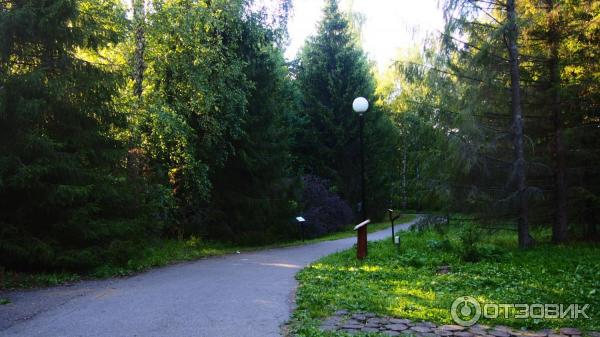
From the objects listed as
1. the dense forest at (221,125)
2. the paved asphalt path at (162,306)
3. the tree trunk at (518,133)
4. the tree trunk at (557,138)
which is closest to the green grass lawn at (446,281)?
the paved asphalt path at (162,306)

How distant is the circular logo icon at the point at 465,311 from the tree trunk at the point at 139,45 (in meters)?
9.82

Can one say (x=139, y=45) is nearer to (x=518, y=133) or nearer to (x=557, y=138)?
(x=518, y=133)

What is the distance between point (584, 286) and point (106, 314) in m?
6.86

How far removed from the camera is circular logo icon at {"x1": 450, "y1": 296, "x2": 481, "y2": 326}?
549cm

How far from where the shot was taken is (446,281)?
25.7 feet

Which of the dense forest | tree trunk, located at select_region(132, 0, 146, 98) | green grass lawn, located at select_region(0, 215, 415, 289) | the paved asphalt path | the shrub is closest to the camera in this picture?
the paved asphalt path

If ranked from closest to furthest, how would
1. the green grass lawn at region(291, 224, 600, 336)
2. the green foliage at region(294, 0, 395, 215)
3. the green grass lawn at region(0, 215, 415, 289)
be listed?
the green grass lawn at region(291, 224, 600, 336) → the green grass lawn at region(0, 215, 415, 289) → the green foliage at region(294, 0, 395, 215)

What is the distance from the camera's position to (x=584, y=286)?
Answer: 279 inches

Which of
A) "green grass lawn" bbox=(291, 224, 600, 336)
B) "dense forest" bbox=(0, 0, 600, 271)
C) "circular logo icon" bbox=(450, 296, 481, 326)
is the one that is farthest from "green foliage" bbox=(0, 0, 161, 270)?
"circular logo icon" bbox=(450, 296, 481, 326)

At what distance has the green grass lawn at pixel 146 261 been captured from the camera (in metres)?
8.04

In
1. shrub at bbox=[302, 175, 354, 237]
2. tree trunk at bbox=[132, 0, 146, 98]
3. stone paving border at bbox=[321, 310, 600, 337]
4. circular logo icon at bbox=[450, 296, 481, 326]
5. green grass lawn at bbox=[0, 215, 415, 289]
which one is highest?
tree trunk at bbox=[132, 0, 146, 98]

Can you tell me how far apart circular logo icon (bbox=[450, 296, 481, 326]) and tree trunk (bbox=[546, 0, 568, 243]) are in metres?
6.63

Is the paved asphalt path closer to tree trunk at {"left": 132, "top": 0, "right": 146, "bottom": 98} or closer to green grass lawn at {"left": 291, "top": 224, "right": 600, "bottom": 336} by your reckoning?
green grass lawn at {"left": 291, "top": 224, "right": 600, "bottom": 336}

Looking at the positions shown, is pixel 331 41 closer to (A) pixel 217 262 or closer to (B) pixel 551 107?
(B) pixel 551 107
